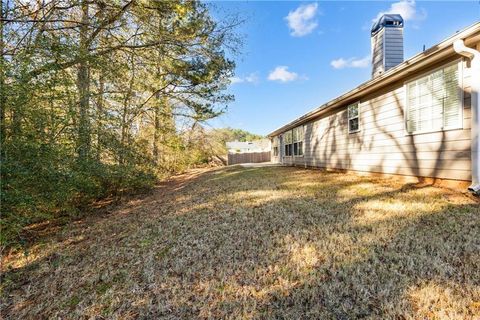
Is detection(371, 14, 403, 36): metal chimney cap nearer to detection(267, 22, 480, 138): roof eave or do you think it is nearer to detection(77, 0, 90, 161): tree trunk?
detection(267, 22, 480, 138): roof eave

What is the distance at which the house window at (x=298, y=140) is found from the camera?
1327 cm

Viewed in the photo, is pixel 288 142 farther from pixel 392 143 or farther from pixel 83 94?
pixel 83 94

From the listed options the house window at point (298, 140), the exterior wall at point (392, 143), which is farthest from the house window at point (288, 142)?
Result: the exterior wall at point (392, 143)

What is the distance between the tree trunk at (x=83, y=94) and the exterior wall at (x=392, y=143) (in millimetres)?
6628

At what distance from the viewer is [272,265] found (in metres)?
2.41

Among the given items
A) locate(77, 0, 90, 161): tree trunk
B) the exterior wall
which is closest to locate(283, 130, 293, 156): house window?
the exterior wall

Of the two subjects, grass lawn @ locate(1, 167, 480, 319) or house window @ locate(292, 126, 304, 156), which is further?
house window @ locate(292, 126, 304, 156)

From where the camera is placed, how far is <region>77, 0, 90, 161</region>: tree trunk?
4.53 metres

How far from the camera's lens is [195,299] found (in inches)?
79.1

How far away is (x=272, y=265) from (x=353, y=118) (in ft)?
22.4

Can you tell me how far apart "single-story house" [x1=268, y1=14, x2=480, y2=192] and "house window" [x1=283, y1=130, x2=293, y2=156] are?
5.88 metres

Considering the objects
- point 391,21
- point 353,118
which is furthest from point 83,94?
point 391,21

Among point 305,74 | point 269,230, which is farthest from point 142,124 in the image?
point 305,74

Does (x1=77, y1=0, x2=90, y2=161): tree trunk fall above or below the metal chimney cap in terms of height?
below
